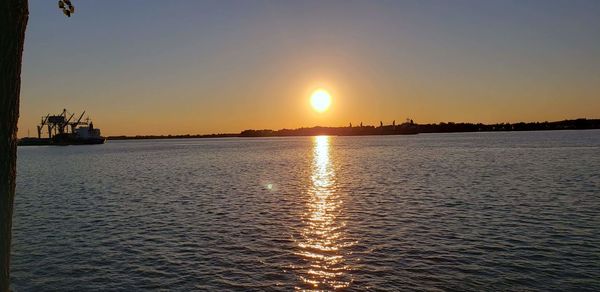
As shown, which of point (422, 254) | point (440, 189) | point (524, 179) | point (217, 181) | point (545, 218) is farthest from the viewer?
point (217, 181)

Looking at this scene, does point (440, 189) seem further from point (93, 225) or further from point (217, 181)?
point (93, 225)

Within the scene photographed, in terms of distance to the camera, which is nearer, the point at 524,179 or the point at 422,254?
the point at 422,254

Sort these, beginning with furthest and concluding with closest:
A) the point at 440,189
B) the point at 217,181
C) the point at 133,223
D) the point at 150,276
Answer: the point at 217,181
the point at 440,189
the point at 133,223
the point at 150,276

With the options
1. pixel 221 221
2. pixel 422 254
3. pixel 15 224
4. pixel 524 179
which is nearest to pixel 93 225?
pixel 15 224

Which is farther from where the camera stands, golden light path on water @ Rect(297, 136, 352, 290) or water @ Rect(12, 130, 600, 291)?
water @ Rect(12, 130, 600, 291)

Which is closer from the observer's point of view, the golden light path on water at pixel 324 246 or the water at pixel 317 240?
the golden light path on water at pixel 324 246

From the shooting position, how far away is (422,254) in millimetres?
18172

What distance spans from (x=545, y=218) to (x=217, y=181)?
121ft

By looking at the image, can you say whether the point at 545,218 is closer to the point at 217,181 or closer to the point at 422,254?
the point at 422,254

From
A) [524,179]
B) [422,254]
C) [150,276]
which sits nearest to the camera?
[150,276]

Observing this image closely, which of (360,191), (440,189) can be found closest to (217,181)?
(360,191)

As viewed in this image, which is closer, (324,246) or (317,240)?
(324,246)

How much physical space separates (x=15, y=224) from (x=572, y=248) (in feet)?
106

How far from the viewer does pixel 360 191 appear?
1574 inches
